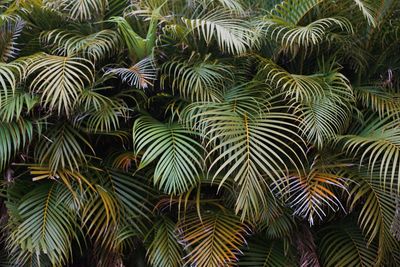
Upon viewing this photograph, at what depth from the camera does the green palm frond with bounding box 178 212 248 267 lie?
6.09ft

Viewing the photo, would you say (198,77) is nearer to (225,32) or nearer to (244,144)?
(225,32)

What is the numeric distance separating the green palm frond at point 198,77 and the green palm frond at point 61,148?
0.59m

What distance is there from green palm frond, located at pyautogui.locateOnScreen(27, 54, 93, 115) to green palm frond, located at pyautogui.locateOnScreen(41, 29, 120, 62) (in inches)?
2.7

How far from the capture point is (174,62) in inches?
88.1

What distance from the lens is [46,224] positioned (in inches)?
74.9

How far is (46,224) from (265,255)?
110 centimetres

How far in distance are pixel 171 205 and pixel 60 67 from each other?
900mm

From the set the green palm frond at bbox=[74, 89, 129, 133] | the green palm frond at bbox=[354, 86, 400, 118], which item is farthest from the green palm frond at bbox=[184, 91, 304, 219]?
the green palm frond at bbox=[354, 86, 400, 118]

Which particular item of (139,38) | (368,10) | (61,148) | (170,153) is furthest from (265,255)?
(368,10)

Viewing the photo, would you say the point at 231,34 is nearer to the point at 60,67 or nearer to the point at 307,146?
the point at 307,146

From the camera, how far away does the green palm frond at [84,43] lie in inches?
83.4

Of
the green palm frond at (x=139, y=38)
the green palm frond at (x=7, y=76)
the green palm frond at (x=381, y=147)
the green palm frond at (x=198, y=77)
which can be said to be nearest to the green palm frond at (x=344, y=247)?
the green palm frond at (x=381, y=147)

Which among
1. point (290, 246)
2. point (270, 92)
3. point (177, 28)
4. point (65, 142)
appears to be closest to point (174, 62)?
point (177, 28)

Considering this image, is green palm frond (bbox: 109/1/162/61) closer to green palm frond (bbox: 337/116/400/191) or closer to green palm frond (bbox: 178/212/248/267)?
green palm frond (bbox: 178/212/248/267)
